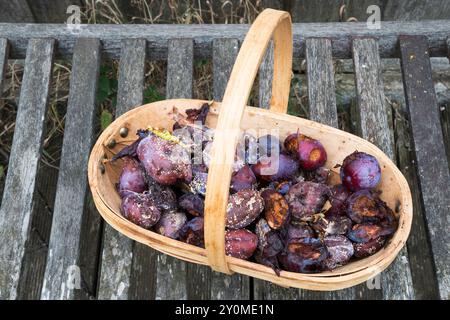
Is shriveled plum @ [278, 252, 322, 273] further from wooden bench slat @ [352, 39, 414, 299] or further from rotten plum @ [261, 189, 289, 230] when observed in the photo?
wooden bench slat @ [352, 39, 414, 299]

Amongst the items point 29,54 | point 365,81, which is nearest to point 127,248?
point 29,54

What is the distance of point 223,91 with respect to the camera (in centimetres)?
174

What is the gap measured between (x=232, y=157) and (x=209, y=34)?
959mm

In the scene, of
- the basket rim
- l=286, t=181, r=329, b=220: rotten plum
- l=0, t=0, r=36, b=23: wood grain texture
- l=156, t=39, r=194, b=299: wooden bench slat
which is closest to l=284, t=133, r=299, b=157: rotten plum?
l=286, t=181, r=329, b=220: rotten plum

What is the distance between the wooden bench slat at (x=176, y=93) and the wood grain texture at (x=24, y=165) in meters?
0.41

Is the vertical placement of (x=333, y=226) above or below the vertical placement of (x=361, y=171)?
below

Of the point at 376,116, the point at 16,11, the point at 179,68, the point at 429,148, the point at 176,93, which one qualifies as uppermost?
the point at 16,11

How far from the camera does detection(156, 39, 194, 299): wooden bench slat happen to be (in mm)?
1454

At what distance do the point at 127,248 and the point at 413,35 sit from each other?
48.0 inches

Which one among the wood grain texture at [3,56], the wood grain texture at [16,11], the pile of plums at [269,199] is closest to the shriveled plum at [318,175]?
the pile of plums at [269,199]

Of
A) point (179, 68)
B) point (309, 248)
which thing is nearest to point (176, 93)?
point (179, 68)

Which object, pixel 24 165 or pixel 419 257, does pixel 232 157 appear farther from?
pixel 419 257

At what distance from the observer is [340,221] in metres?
1.29
